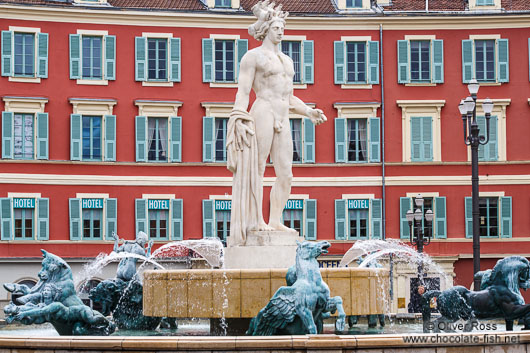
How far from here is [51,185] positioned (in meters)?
41.1

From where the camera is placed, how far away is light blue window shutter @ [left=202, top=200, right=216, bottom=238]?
41.8 meters

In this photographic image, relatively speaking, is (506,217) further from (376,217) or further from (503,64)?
(503,64)

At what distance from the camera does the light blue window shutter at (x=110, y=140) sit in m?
41.5

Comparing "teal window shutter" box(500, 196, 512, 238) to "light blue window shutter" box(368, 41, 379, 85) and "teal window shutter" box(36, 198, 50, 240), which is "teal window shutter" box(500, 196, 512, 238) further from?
"teal window shutter" box(36, 198, 50, 240)

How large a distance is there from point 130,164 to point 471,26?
1522 centimetres

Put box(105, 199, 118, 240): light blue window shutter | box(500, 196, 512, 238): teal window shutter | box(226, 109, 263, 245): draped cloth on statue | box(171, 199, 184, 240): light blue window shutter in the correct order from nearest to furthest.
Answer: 1. box(226, 109, 263, 245): draped cloth on statue
2. box(105, 199, 118, 240): light blue window shutter
3. box(171, 199, 184, 240): light blue window shutter
4. box(500, 196, 512, 238): teal window shutter

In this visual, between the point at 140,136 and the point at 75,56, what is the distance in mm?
4131

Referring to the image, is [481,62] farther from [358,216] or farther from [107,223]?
[107,223]

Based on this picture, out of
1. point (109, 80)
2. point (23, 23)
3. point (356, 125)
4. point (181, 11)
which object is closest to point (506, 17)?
point (356, 125)

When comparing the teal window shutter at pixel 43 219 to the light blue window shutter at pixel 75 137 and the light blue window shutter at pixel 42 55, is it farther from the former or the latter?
the light blue window shutter at pixel 42 55

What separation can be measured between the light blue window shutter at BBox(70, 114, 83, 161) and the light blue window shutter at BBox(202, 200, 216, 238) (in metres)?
5.39

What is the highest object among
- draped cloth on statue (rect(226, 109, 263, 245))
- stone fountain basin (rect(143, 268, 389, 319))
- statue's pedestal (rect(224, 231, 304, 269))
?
draped cloth on statue (rect(226, 109, 263, 245))

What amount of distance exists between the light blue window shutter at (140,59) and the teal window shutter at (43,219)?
6255 millimetres

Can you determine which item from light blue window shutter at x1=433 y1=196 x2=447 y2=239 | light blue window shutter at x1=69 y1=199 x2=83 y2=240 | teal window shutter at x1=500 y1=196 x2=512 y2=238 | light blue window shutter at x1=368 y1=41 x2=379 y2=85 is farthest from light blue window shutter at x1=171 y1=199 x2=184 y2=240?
teal window shutter at x1=500 y1=196 x2=512 y2=238
